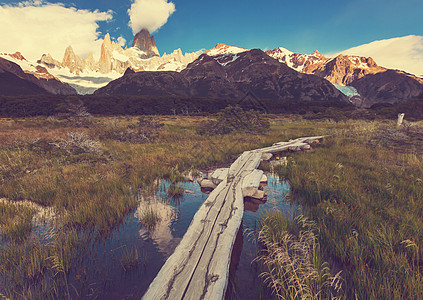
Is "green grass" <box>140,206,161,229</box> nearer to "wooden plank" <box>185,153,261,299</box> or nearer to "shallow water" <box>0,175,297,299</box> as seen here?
"shallow water" <box>0,175,297,299</box>

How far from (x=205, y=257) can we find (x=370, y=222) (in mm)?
3043

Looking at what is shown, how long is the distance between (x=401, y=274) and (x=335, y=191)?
286 cm

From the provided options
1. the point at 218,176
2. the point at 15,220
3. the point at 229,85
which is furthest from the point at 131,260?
the point at 229,85

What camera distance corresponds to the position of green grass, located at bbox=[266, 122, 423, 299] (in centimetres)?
221

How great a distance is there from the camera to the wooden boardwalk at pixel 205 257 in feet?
6.75

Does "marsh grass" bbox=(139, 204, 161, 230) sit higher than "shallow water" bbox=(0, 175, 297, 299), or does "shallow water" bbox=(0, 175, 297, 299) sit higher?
"marsh grass" bbox=(139, 204, 161, 230)

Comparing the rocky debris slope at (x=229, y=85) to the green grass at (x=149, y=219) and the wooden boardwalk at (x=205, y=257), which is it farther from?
the wooden boardwalk at (x=205, y=257)

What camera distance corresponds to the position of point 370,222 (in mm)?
3346

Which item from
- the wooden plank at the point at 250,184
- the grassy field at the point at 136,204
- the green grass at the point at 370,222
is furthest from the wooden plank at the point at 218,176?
the green grass at the point at 370,222

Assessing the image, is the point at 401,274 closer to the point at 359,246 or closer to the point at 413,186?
the point at 359,246

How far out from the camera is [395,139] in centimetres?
1163

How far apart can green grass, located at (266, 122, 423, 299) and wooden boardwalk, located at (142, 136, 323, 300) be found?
1.53 meters

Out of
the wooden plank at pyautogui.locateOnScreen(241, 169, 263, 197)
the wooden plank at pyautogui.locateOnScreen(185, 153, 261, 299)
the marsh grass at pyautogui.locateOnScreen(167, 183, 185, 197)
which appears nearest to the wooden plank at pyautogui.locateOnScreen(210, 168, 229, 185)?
the wooden plank at pyautogui.locateOnScreen(241, 169, 263, 197)

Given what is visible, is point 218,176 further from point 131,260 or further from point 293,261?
point 293,261
